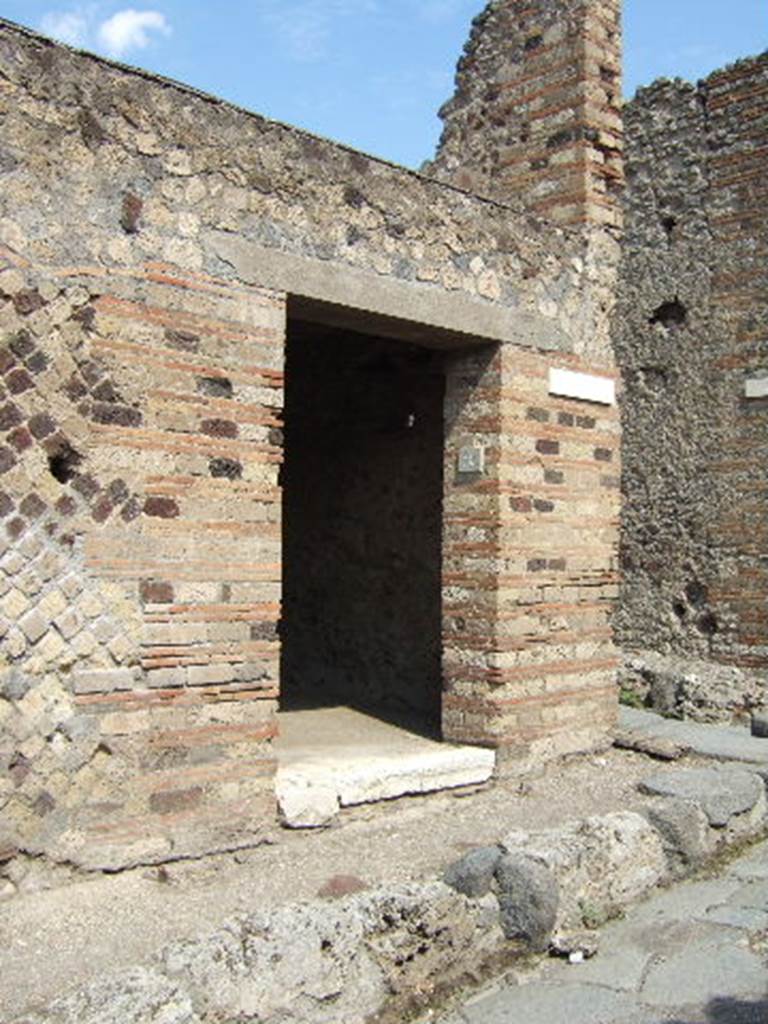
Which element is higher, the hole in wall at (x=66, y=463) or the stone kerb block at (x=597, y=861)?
the hole in wall at (x=66, y=463)

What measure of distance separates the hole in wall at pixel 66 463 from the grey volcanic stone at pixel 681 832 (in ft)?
9.20

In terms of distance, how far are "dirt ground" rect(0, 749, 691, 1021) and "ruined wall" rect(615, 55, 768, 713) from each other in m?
2.66

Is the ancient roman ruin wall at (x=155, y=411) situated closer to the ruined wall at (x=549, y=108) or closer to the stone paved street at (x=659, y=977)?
the ruined wall at (x=549, y=108)

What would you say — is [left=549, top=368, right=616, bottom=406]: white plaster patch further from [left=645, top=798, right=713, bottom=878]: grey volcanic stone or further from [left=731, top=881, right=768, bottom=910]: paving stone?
[left=731, top=881, right=768, bottom=910]: paving stone

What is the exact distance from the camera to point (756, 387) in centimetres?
779

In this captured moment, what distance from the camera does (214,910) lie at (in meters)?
3.72

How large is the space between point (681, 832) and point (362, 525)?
2.98 meters

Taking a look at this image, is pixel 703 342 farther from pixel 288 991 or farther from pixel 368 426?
pixel 288 991

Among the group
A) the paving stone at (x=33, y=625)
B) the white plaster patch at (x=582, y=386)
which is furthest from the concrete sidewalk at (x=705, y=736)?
the paving stone at (x=33, y=625)

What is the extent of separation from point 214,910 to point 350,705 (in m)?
3.01

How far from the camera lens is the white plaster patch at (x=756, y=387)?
25.4ft

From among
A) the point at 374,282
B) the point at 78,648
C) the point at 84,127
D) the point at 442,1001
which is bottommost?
the point at 442,1001

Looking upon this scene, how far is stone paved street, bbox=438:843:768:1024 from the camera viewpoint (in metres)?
3.44

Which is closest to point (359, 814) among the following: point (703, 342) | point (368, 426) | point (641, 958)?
point (641, 958)
